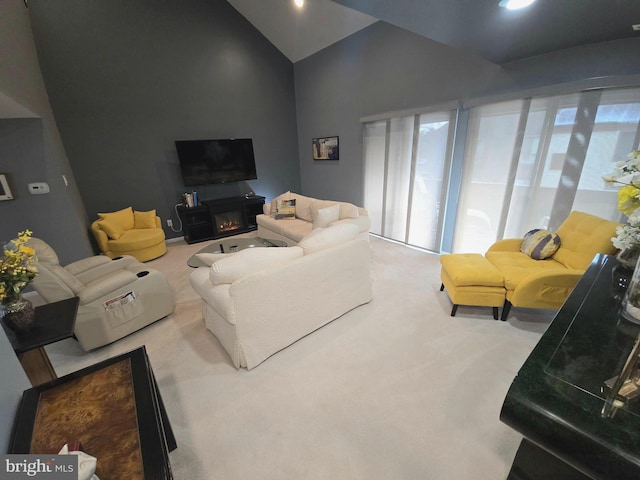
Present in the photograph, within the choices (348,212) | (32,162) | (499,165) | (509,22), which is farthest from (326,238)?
(32,162)

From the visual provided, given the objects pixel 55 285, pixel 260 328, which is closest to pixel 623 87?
pixel 260 328

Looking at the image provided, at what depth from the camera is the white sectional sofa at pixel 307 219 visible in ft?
10.6

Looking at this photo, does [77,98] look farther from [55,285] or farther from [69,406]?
[69,406]

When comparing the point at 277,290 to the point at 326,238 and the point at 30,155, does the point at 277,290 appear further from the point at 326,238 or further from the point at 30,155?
the point at 30,155

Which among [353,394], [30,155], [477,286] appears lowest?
[353,394]

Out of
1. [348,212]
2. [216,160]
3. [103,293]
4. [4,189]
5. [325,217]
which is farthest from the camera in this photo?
[216,160]

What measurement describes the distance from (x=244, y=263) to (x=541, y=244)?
2.72 metres

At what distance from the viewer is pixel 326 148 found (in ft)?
17.0

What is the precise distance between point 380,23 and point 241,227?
160 inches

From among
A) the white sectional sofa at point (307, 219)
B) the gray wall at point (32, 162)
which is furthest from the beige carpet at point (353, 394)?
the gray wall at point (32, 162)

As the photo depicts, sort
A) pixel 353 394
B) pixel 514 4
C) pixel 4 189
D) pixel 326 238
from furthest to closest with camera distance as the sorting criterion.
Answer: pixel 4 189, pixel 326 238, pixel 353 394, pixel 514 4

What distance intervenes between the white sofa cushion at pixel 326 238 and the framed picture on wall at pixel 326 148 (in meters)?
3.11

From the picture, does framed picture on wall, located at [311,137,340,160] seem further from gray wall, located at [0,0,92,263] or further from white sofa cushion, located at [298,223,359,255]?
gray wall, located at [0,0,92,263]

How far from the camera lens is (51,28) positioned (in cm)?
337
